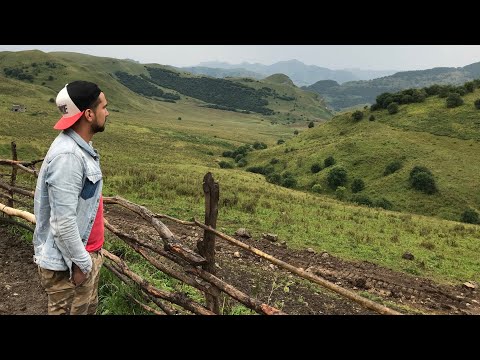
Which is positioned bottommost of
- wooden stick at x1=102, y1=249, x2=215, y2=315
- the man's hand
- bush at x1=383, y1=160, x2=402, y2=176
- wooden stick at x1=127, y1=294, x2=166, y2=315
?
bush at x1=383, y1=160, x2=402, y2=176

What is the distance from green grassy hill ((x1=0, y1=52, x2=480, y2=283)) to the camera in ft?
49.9

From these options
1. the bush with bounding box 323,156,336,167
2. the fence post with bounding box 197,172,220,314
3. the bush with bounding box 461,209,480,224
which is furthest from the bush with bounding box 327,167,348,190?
the fence post with bounding box 197,172,220,314

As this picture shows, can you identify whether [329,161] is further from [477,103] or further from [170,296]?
[170,296]

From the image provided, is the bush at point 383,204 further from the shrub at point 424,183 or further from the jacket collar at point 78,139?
the jacket collar at point 78,139

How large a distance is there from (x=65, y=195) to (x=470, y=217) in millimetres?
31786

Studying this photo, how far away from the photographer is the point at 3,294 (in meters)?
5.87

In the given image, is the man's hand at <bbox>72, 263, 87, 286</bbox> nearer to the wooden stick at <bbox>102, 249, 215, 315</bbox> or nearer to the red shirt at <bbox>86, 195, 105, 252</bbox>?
the red shirt at <bbox>86, 195, 105, 252</bbox>

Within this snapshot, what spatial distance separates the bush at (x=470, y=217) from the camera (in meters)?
28.6

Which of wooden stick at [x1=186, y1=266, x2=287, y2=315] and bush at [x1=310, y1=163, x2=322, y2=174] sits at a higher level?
wooden stick at [x1=186, y1=266, x2=287, y2=315]

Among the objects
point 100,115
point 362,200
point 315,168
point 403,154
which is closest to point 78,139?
point 100,115

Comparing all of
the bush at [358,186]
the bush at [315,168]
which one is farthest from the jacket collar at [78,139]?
the bush at [315,168]

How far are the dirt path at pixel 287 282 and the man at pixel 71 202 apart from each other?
241 cm

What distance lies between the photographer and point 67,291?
3543mm

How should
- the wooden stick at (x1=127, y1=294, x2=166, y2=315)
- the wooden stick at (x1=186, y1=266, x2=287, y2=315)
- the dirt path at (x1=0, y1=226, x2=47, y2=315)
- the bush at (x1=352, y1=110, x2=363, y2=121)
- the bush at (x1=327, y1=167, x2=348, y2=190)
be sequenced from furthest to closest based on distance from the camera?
1. the bush at (x1=352, y1=110, x2=363, y2=121)
2. the bush at (x1=327, y1=167, x2=348, y2=190)
3. the dirt path at (x1=0, y1=226, x2=47, y2=315)
4. the wooden stick at (x1=127, y1=294, x2=166, y2=315)
5. the wooden stick at (x1=186, y1=266, x2=287, y2=315)
